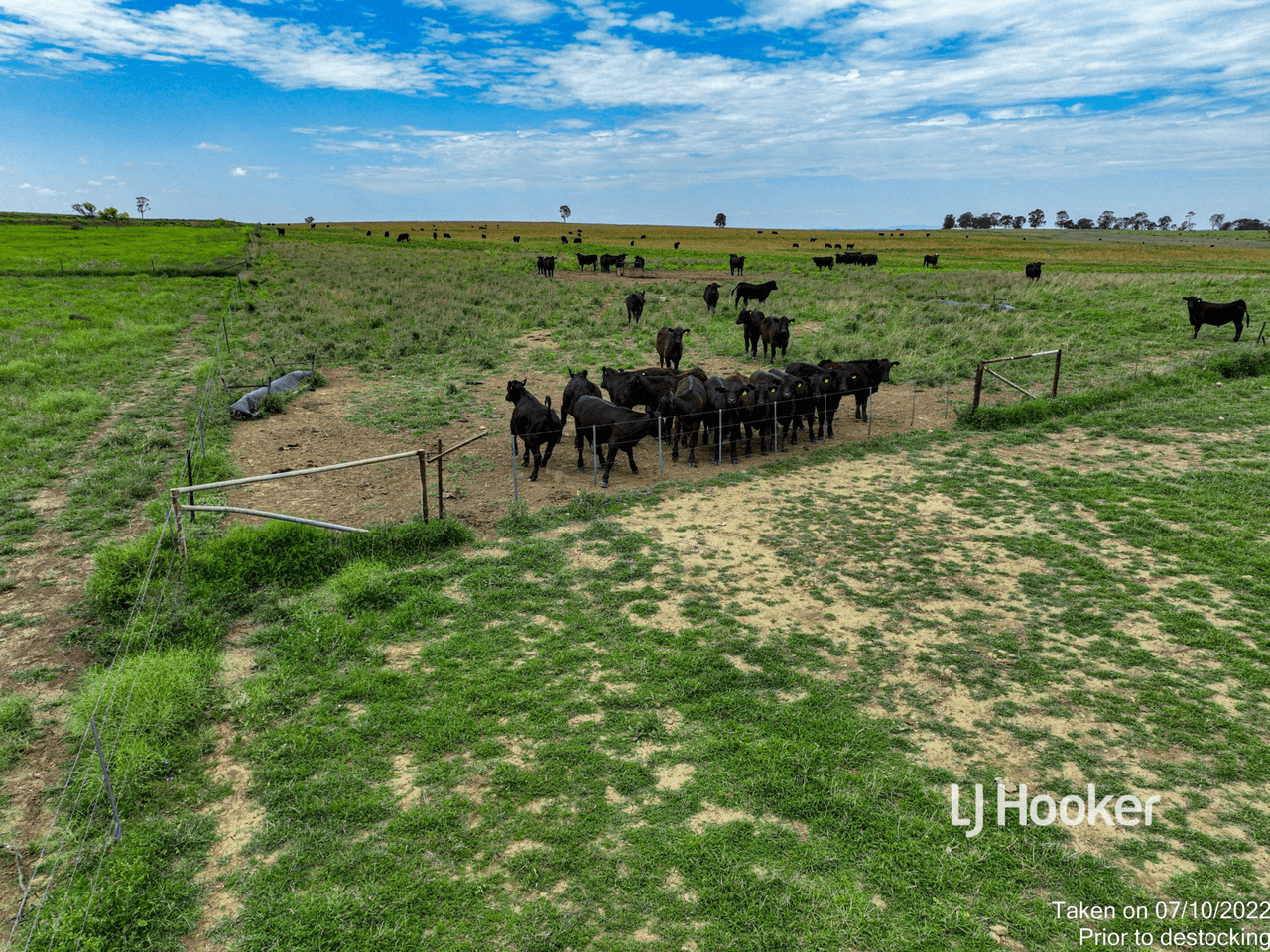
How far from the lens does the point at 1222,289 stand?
34.9 meters

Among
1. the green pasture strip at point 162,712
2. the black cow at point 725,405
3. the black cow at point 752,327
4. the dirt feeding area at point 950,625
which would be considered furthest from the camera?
the black cow at point 752,327

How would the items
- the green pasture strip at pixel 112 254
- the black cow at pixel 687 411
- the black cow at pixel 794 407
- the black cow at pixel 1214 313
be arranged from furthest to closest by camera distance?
the green pasture strip at pixel 112 254, the black cow at pixel 1214 313, the black cow at pixel 794 407, the black cow at pixel 687 411

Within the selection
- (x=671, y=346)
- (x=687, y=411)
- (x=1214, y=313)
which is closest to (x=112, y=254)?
(x=671, y=346)

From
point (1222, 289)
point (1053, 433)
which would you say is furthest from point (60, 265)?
point (1222, 289)

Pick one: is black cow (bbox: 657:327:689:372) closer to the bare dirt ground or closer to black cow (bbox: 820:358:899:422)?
the bare dirt ground

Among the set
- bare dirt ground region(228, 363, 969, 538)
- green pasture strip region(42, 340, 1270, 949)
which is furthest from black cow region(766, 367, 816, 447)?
green pasture strip region(42, 340, 1270, 949)

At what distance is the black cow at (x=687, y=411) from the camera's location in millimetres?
15016

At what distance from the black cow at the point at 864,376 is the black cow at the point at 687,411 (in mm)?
4191

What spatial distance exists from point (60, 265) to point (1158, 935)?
62.5 meters

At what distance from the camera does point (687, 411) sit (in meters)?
15.1

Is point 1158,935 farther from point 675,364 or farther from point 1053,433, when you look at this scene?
point 675,364

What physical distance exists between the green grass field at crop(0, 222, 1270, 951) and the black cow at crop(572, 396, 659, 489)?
3.80 feet

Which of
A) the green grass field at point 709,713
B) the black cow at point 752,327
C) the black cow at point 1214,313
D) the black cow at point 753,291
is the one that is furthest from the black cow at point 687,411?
the black cow at point 1214,313

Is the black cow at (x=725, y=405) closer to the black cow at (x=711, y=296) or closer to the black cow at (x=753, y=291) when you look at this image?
the black cow at (x=753, y=291)
